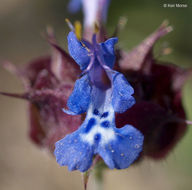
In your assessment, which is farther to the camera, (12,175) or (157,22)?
(157,22)

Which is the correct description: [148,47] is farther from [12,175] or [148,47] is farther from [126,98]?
[12,175]

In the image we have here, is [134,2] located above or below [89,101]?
below

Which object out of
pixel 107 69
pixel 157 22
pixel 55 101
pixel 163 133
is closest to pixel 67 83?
pixel 55 101

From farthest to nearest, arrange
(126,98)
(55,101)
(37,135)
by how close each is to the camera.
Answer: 1. (37,135)
2. (55,101)
3. (126,98)

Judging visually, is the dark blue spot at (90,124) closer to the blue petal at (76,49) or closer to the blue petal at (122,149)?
the blue petal at (122,149)

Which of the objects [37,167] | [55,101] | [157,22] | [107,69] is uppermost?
[107,69]

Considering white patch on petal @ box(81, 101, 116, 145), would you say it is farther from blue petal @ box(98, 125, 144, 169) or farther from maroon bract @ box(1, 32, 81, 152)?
maroon bract @ box(1, 32, 81, 152)

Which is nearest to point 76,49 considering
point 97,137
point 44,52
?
point 97,137

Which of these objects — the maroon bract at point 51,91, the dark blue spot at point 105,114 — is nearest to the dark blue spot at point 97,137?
the dark blue spot at point 105,114
